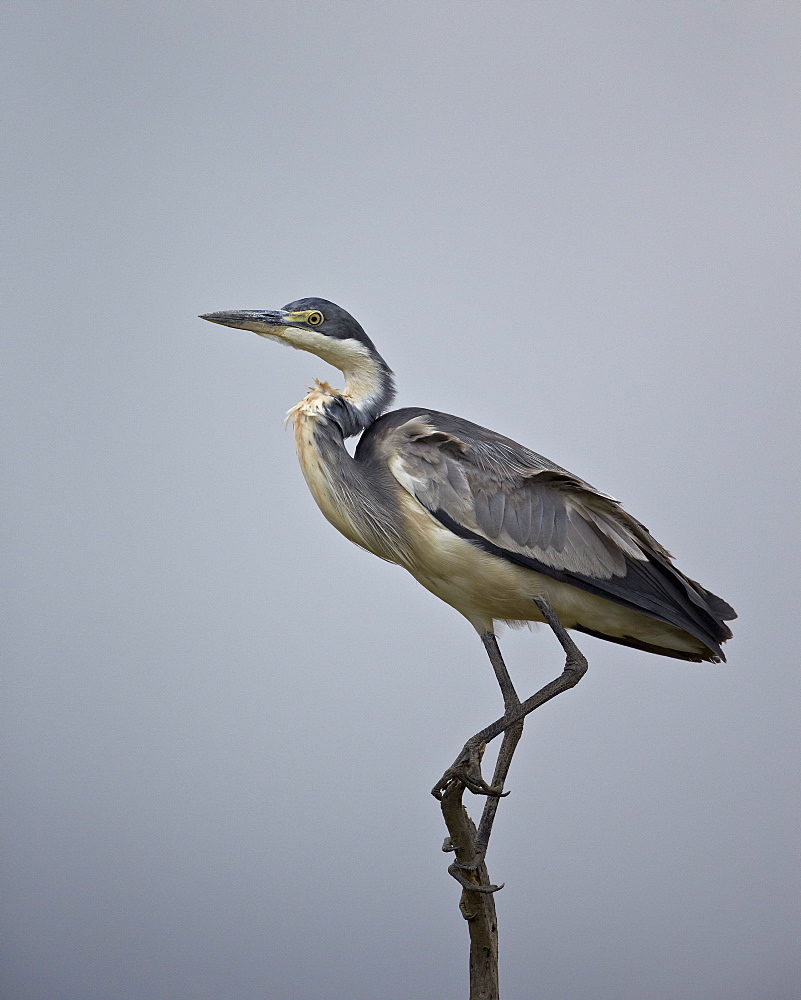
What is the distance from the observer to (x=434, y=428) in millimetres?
2193

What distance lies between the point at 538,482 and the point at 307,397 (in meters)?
0.50

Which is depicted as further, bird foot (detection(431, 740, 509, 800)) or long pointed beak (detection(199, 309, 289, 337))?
long pointed beak (detection(199, 309, 289, 337))

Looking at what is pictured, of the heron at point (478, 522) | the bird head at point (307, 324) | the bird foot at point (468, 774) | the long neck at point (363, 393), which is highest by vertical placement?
the bird head at point (307, 324)

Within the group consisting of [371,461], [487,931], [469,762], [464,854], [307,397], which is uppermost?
[307,397]

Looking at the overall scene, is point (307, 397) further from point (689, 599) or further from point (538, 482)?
point (689, 599)

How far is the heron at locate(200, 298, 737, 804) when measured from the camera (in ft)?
6.97

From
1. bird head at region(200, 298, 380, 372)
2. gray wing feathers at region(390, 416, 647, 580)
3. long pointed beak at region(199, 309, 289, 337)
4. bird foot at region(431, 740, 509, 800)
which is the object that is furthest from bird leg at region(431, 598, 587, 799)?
long pointed beak at region(199, 309, 289, 337)

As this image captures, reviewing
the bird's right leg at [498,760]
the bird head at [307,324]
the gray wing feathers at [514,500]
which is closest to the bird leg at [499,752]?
the bird's right leg at [498,760]

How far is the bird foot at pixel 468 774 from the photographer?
2121 millimetres

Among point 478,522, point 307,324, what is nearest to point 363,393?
point 307,324

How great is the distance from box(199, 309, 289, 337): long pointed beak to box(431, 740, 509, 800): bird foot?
3.00 ft

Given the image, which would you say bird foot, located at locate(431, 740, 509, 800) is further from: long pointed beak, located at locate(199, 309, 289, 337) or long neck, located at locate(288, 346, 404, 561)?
long pointed beak, located at locate(199, 309, 289, 337)

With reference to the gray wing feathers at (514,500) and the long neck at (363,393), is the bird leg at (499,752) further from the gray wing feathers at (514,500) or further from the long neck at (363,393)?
the long neck at (363,393)

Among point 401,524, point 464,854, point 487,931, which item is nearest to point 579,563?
point 401,524
